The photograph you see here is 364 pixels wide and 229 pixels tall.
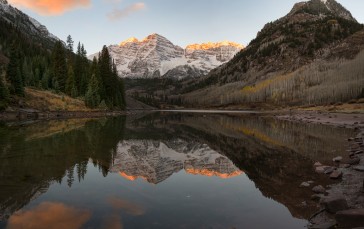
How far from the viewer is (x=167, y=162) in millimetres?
26016

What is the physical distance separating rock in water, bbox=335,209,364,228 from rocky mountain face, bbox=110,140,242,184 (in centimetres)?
1100

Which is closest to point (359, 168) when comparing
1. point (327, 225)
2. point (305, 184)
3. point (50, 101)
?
point (305, 184)

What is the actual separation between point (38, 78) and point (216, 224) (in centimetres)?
11569

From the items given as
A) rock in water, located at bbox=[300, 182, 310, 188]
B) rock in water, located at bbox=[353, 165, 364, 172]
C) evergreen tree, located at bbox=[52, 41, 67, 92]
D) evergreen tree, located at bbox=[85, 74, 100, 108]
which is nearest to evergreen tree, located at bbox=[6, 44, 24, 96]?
evergreen tree, located at bbox=[52, 41, 67, 92]

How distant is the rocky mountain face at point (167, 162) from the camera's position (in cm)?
2117

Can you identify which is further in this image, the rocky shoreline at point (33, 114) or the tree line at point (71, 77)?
the tree line at point (71, 77)

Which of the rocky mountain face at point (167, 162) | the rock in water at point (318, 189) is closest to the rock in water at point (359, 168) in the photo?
the rock in water at point (318, 189)

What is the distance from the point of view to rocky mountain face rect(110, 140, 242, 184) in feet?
69.5

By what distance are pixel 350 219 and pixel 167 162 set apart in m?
17.7

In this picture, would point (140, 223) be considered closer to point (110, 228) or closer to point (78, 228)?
point (110, 228)

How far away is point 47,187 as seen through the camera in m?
16.0

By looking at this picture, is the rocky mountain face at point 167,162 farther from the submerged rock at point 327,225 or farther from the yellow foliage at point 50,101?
the yellow foliage at point 50,101

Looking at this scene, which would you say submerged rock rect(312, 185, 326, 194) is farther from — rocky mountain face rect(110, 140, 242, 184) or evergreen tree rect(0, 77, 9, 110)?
evergreen tree rect(0, 77, 9, 110)

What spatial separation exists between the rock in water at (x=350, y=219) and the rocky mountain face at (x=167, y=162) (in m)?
11.0
